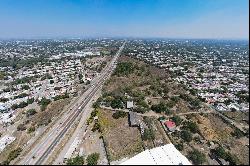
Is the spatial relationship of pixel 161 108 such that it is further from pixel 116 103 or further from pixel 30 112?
pixel 30 112

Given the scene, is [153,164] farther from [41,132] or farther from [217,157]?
[41,132]

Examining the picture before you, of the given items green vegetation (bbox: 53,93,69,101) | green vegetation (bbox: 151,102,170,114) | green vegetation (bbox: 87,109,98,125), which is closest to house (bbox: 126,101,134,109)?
green vegetation (bbox: 151,102,170,114)

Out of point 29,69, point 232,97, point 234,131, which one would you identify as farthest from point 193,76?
point 29,69

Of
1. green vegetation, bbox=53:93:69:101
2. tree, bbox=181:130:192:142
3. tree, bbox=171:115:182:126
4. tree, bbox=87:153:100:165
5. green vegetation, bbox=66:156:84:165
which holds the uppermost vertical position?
green vegetation, bbox=53:93:69:101

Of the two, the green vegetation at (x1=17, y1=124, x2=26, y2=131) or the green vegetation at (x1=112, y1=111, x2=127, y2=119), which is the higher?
the green vegetation at (x1=112, y1=111, x2=127, y2=119)

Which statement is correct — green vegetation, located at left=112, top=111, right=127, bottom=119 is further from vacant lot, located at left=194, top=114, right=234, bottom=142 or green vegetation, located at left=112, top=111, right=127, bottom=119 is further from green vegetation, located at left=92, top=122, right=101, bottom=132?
vacant lot, located at left=194, top=114, right=234, bottom=142

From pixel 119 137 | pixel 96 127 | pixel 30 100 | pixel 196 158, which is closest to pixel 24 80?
pixel 30 100
